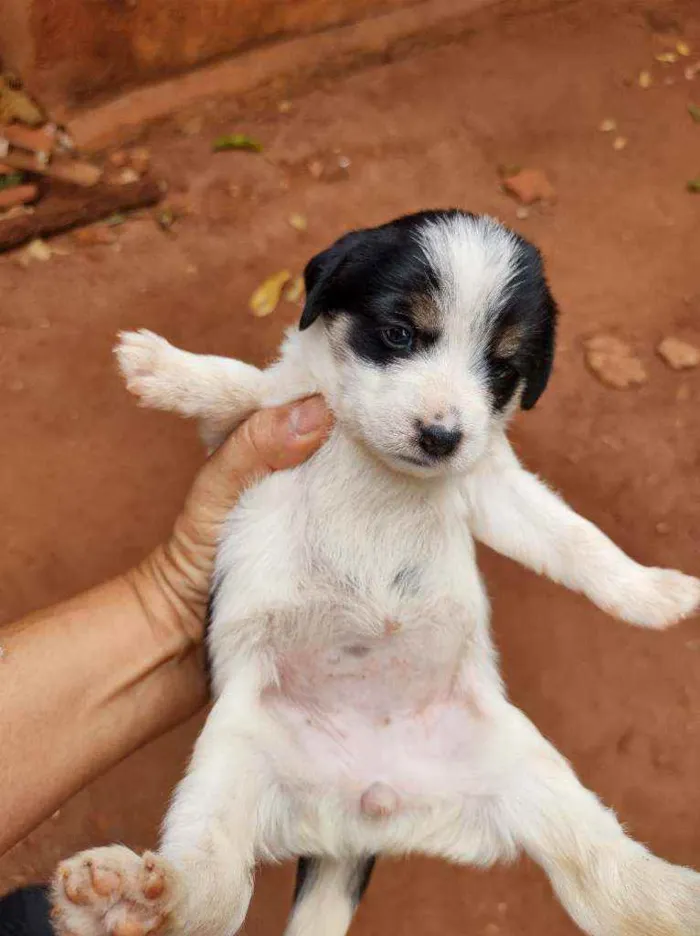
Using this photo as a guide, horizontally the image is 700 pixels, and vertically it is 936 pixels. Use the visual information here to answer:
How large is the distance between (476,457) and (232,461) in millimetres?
799

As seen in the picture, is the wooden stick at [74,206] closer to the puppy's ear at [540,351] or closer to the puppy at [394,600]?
the puppy at [394,600]

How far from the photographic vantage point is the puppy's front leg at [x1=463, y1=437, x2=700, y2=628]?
267 centimetres

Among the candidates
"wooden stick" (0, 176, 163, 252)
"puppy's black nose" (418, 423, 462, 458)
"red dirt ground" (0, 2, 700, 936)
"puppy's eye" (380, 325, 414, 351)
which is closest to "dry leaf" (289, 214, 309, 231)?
"red dirt ground" (0, 2, 700, 936)

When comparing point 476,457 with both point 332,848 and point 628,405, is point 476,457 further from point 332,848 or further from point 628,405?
point 628,405

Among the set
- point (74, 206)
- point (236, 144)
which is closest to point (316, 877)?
point (74, 206)

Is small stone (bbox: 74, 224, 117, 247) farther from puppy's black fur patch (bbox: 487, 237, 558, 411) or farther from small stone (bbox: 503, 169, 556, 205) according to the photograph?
puppy's black fur patch (bbox: 487, 237, 558, 411)

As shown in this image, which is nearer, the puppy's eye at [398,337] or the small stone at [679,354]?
the puppy's eye at [398,337]

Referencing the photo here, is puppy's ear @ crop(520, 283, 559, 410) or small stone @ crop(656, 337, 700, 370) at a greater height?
puppy's ear @ crop(520, 283, 559, 410)

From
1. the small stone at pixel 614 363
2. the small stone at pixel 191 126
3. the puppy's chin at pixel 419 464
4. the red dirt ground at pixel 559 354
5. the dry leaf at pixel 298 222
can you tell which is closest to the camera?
the puppy's chin at pixel 419 464

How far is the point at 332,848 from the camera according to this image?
8.10 feet

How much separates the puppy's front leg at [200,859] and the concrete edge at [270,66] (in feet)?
12.7

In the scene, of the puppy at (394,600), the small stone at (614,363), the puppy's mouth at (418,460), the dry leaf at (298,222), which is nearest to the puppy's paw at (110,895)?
the puppy at (394,600)

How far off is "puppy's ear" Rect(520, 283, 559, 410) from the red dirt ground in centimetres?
144

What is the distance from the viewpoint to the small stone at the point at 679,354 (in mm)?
4617
